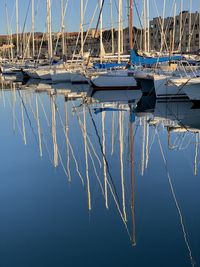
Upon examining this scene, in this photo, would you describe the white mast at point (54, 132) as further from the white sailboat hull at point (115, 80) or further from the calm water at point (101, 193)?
the white sailboat hull at point (115, 80)

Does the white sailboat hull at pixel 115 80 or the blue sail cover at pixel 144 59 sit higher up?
the blue sail cover at pixel 144 59

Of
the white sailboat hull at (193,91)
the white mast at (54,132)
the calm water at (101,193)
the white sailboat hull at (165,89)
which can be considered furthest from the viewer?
the white sailboat hull at (165,89)

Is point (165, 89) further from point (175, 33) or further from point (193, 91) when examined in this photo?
point (175, 33)

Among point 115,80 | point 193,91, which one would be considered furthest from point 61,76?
point 193,91

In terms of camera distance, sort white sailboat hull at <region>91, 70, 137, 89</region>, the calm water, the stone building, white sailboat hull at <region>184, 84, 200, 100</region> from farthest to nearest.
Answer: the stone building → white sailboat hull at <region>91, 70, 137, 89</region> → white sailboat hull at <region>184, 84, 200, 100</region> → the calm water

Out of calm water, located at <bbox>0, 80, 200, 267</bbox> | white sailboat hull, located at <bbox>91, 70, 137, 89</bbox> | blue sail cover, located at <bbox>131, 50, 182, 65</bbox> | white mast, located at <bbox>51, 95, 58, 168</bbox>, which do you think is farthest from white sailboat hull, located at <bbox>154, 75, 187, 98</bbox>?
calm water, located at <bbox>0, 80, 200, 267</bbox>

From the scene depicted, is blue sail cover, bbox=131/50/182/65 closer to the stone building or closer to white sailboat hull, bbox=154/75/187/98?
the stone building

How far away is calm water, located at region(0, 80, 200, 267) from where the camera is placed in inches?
238

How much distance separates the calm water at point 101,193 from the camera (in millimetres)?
6035

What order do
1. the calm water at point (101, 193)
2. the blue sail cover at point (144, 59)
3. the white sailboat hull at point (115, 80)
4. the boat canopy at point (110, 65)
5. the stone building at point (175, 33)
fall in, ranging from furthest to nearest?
the boat canopy at point (110, 65), the stone building at point (175, 33), the white sailboat hull at point (115, 80), the blue sail cover at point (144, 59), the calm water at point (101, 193)

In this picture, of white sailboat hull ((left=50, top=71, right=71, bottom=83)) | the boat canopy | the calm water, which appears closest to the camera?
the calm water

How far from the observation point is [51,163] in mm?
11094

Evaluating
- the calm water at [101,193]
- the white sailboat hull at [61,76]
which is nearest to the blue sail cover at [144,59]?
the white sailboat hull at [61,76]

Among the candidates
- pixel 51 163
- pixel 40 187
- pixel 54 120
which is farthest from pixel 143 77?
pixel 40 187
